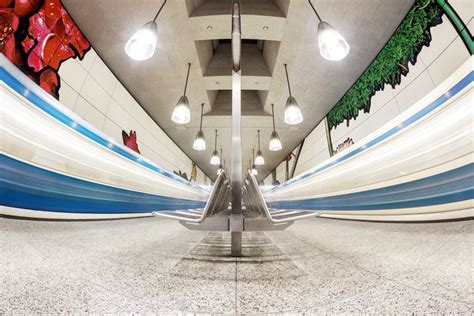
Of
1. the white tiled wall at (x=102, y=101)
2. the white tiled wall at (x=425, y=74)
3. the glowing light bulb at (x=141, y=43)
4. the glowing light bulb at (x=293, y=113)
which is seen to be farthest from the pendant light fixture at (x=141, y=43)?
the white tiled wall at (x=425, y=74)

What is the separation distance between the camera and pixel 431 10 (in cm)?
244

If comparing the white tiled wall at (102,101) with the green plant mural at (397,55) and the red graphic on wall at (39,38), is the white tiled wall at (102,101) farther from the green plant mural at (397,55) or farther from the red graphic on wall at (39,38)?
the green plant mural at (397,55)

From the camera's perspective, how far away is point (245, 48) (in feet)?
14.6

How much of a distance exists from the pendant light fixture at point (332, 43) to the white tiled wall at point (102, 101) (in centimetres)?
370

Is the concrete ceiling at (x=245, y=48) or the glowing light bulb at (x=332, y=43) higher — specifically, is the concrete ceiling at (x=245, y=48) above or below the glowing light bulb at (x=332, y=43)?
above

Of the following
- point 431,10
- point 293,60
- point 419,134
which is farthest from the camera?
point 293,60

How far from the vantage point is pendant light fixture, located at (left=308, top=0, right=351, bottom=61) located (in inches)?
75.1

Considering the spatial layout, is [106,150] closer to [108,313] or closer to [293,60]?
[108,313]

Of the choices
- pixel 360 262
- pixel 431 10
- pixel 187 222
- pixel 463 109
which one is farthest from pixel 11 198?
pixel 431 10

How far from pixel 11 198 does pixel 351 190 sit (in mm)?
4019

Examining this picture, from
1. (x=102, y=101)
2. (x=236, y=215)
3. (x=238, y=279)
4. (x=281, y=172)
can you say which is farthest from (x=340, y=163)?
(x=281, y=172)

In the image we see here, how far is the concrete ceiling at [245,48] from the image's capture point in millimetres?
2826

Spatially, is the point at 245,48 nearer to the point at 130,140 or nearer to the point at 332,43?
the point at 332,43

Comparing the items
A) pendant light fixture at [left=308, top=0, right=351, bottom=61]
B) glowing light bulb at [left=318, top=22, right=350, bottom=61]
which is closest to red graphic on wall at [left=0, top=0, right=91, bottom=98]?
pendant light fixture at [left=308, top=0, right=351, bottom=61]
